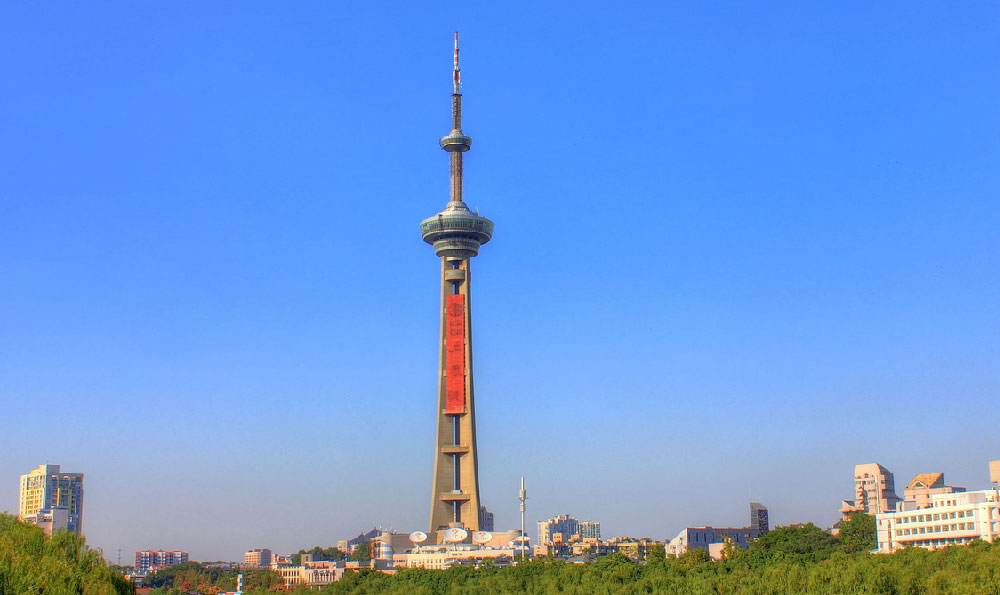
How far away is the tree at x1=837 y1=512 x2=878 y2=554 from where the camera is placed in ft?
518

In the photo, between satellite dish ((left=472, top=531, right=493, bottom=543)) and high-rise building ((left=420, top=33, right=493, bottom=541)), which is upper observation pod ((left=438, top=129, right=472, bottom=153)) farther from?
satellite dish ((left=472, top=531, right=493, bottom=543))

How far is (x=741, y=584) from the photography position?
9356cm

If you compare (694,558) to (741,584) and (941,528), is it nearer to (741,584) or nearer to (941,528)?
(941,528)

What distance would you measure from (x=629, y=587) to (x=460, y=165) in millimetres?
108816

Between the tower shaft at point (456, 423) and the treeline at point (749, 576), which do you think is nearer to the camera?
the treeline at point (749, 576)

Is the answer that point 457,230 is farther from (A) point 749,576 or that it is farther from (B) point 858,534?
(A) point 749,576

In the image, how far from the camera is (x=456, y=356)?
19300 cm

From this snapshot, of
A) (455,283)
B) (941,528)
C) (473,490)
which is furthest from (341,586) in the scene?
(941,528)

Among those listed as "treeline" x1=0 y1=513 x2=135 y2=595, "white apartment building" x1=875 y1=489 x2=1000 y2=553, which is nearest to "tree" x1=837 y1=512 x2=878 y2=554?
"white apartment building" x1=875 y1=489 x2=1000 y2=553

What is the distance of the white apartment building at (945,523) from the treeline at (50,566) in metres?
99.0

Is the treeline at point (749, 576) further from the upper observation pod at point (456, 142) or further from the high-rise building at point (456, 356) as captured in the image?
the upper observation pod at point (456, 142)

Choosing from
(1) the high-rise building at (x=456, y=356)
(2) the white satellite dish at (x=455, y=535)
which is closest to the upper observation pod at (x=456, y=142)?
(1) the high-rise building at (x=456, y=356)

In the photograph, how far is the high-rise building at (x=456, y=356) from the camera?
190375 millimetres

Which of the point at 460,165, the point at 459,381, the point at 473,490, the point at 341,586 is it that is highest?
the point at 460,165
